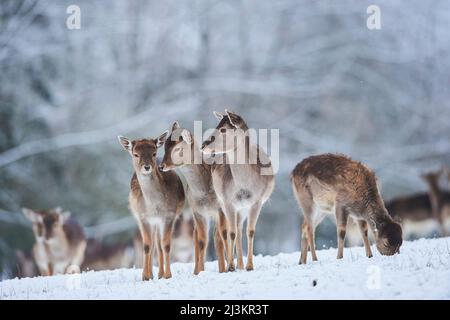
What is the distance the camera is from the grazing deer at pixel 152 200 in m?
9.88

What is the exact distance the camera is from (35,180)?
22.3m

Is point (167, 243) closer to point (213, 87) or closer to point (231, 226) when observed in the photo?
point (231, 226)

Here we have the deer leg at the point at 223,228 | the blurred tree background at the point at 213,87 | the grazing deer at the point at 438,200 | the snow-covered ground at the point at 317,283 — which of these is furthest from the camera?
the blurred tree background at the point at 213,87

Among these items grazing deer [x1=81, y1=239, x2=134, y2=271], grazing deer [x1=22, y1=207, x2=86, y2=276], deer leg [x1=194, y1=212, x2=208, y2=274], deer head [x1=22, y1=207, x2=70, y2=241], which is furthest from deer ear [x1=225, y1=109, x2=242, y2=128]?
grazing deer [x1=81, y1=239, x2=134, y2=271]

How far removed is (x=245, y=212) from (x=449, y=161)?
1466 centimetres

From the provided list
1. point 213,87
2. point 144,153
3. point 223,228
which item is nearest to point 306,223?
point 223,228

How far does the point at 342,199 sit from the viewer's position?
1038 cm

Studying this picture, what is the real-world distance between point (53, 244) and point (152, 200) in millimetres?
6301

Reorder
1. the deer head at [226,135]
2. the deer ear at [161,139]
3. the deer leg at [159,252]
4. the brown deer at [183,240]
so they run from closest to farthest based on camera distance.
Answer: the deer head at [226,135] → the deer ear at [161,139] → the deer leg at [159,252] → the brown deer at [183,240]

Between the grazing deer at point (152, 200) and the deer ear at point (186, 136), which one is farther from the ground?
the deer ear at point (186, 136)

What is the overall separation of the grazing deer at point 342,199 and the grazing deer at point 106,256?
937 centimetres

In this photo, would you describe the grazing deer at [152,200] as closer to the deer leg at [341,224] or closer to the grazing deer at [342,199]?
the grazing deer at [342,199]

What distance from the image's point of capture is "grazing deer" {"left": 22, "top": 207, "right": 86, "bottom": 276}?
15492mm

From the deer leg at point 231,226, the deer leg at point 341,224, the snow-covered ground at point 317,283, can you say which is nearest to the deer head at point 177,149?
the deer leg at point 231,226
